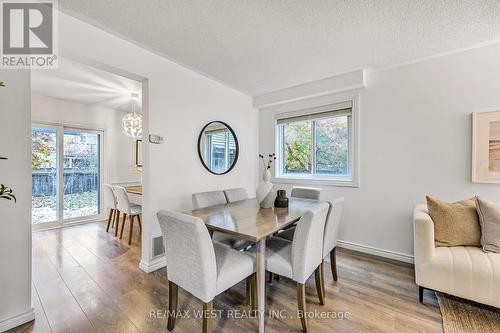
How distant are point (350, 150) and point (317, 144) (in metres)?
0.54

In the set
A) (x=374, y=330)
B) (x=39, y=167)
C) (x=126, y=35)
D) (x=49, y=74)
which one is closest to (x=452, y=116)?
(x=374, y=330)

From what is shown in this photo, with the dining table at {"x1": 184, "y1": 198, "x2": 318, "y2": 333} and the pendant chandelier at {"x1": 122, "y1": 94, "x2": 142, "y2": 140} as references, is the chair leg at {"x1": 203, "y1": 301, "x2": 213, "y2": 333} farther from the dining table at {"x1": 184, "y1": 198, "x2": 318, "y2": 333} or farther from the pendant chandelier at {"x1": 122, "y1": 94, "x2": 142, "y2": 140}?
the pendant chandelier at {"x1": 122, "y1": 94, "x2": 142, "y2": 140}

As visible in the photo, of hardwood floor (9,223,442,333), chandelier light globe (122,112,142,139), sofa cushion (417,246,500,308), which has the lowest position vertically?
hardwood floor (9,223,442,333)

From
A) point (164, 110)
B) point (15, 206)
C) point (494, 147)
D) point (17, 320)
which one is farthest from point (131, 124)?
point (494, 147)

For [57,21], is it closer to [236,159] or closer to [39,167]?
[236,159]

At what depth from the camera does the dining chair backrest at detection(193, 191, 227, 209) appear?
241cm

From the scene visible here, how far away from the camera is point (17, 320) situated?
62.4 inches

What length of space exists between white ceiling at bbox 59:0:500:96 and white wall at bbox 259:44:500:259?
23cm

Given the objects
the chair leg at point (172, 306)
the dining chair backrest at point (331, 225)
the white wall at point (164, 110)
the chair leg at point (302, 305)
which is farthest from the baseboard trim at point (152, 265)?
the dining chair backrest at point (331, 225)

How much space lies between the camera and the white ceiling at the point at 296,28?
5.60 ft

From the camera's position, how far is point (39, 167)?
12.8 feet

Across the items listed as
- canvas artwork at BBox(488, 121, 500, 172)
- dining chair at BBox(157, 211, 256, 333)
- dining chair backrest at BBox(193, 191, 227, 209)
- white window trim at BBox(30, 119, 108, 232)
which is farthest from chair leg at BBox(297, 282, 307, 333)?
white window trim at BBox(30, 119, 108, 232)
